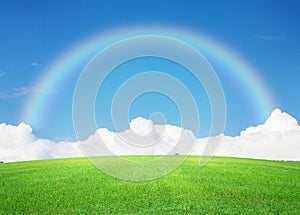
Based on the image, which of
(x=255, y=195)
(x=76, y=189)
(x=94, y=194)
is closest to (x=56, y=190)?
(x=76, y=189)

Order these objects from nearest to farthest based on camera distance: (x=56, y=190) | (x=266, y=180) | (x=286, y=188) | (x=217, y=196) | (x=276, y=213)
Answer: (x=276, y=213) → (x=217, y=196) → (x=56, y=190) → (x=286, y=188) → (x=266, y=180)

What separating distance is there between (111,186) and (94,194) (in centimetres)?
272

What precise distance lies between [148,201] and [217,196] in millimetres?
4552

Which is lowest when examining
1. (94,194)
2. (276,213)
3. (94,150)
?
(276,213)

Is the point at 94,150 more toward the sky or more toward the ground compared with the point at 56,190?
more toward the sky

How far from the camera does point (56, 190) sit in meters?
26.4

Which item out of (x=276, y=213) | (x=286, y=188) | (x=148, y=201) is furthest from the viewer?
(x=286, y=188)

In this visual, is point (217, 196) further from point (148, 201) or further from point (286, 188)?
point (286, 188)

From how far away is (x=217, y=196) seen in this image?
24516 millimetres

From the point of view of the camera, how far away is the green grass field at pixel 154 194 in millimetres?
21359

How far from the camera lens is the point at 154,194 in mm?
24672

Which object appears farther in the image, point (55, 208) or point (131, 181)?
point (131, 181)

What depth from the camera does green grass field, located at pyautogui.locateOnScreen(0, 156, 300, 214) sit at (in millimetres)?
21359

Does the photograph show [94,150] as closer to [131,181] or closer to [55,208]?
[131,181]
